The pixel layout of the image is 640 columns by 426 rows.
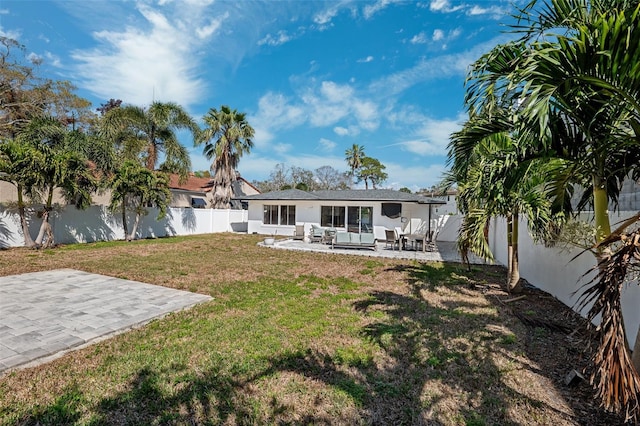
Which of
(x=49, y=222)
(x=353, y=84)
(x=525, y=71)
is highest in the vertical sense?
(x=353, y=84)

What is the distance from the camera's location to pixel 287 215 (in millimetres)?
21516

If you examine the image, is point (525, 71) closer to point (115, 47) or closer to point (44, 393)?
point (44, 393)

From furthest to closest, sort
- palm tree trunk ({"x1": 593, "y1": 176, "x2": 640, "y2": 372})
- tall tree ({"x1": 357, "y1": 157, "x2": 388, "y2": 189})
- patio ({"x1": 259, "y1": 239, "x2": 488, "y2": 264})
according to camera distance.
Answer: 1. tall tree ({"x1": 357, "y1": 157, "x2": 388, "y2": 189})
2. patio ({"x1": 259, "y1": 239, "x2": 488, "y2": 264})
3. palm tree trunk ({"x1": 593, "y1": 176, "x2": 640, "y2": 372})

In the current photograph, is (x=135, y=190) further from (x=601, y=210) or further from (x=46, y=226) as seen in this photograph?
(x=601, y=210)

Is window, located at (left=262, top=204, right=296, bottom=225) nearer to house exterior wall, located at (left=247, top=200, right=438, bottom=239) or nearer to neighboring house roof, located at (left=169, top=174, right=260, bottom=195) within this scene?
house exterior wall, located at (left=247, top=200, right=438, bottom=239)

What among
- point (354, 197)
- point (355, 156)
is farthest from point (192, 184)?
point (355, 156)

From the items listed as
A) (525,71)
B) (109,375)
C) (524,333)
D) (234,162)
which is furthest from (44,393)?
(234,162)

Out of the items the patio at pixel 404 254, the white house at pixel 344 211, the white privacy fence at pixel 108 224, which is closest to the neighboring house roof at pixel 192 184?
the white privacy fence at pixel 108 224

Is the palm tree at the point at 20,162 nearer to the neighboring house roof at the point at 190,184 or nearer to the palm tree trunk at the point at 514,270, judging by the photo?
the neighboring house roof at the point at 190,184

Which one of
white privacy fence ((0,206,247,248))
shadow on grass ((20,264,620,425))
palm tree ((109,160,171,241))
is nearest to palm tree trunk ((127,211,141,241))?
palm tree ((109,160,171,241))

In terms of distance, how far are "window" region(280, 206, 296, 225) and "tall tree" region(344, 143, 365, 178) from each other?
2659 centimetres

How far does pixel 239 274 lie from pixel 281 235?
12.3 metres

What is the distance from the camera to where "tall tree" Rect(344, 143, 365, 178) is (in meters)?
45.4

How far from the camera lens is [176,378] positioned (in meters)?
3.44
